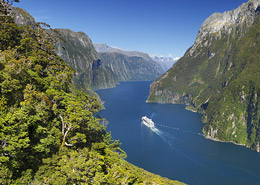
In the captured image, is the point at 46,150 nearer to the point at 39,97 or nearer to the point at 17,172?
the point at 17,172

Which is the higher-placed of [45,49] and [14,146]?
[45,49]

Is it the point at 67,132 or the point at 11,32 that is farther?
the point at 11,32

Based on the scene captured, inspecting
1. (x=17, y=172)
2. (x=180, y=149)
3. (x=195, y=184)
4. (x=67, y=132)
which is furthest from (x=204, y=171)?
(x=17, y=172)

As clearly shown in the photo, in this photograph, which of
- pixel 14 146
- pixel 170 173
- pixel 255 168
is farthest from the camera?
pixel 255 168

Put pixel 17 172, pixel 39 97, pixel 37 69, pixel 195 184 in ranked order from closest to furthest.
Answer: pixel 17 172 → pixel 39 97 → pixel 37 69 → pixel 195 184

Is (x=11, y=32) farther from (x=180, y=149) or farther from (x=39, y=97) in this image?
(x=180, y=149)

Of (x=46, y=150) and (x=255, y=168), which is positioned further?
(x=255, y=168)

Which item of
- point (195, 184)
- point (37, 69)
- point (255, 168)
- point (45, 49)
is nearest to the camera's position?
point (37, 69)

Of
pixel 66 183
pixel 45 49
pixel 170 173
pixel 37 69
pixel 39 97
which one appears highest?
pixel 45 49

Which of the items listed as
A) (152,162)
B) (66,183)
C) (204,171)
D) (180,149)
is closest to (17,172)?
(66,183)
